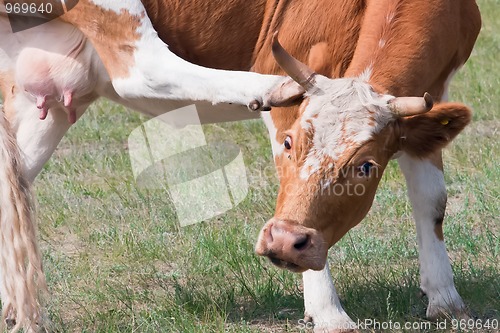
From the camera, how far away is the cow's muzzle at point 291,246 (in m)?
4.15

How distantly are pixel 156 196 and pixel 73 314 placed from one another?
1726mm

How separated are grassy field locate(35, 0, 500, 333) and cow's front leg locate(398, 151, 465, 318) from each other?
11 cm

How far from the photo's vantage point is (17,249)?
463cm

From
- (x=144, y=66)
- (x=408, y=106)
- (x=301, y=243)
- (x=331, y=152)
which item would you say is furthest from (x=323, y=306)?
(x=144, y=66)

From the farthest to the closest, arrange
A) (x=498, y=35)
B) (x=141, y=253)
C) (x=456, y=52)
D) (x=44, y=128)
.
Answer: (x=498, y=35)
(x=141, y=253)
(x=44, y=128)
(x=456, y=52)

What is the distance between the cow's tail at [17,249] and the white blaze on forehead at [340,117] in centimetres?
130

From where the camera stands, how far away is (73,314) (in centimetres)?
519

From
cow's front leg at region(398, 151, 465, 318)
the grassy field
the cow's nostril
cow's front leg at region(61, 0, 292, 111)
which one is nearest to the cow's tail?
the grassy field

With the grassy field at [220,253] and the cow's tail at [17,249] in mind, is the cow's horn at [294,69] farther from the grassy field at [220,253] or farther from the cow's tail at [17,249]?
the cow's tail at [17,249]

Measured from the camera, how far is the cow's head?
423 cm

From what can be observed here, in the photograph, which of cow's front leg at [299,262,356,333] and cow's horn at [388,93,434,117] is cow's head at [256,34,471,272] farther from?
cow's front leg at [299,262,356,333]

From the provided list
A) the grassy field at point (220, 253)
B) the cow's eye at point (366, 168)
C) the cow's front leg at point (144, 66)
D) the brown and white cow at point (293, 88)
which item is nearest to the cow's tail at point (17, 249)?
the brown and white cow at point (293, 88)

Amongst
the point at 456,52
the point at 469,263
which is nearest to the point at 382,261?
the point at 469,263

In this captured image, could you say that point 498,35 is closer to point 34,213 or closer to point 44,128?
point 44,128
